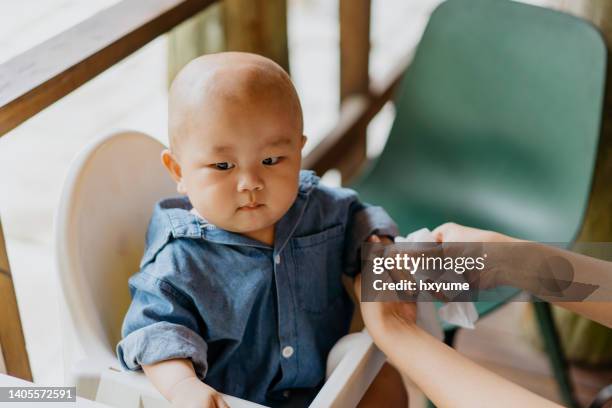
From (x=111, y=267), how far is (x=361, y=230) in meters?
0.37

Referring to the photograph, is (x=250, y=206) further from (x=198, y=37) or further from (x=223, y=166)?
(x=198, y=37)

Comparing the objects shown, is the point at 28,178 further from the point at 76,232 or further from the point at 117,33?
the point at 76,232

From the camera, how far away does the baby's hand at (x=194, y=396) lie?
0.79 metres

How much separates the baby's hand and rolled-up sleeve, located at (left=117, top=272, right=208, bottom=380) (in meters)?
0.04

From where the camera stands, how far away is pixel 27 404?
2.52 ft

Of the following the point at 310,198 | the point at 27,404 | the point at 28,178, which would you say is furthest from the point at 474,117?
the point at 28,178

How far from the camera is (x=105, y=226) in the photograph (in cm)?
104

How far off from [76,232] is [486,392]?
57 centimetres

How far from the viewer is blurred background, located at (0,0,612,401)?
5.66ft

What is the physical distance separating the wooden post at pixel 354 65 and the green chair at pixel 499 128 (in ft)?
2.18

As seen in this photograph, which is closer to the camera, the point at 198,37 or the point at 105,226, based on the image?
the point at 105,226

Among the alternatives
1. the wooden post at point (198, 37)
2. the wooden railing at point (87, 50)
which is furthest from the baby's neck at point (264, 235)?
the wooden post at point (198, 37)

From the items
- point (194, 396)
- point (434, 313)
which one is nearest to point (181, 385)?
point (194, 396)

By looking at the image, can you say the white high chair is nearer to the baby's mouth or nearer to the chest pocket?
the chest pocket
